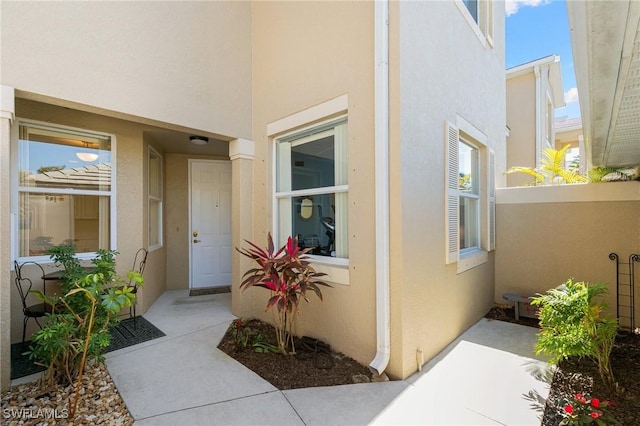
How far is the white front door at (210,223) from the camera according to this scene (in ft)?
21.2

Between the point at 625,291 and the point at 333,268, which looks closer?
the point at 333,268

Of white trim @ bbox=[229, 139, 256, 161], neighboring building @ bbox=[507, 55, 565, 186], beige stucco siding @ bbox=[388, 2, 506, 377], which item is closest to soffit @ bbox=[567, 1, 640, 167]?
beige stucco siding @ bbox=[388, 2, 506, 377]

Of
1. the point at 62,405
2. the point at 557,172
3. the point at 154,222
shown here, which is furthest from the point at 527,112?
the point at 62,405

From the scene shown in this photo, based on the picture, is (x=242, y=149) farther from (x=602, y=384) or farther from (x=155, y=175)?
(x=602, y=384)

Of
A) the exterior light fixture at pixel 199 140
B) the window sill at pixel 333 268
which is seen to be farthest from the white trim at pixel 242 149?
the window sill at pixel 333 268

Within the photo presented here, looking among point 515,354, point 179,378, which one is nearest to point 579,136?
point 515,354

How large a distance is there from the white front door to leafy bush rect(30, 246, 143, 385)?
137 inches

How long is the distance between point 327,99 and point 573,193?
433 cm

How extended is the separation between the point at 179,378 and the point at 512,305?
5374mm

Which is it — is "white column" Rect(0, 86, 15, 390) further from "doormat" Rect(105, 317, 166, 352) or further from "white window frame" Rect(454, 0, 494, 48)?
"white window frame" Rect(454, 0, 494, 48)

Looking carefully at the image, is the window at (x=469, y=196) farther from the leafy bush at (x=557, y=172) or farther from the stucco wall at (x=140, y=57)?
the stucco wall at (x=140, y=57)

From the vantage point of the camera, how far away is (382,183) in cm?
296

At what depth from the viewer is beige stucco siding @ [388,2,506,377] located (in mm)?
2945

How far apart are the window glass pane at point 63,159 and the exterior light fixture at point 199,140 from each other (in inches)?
49.7
